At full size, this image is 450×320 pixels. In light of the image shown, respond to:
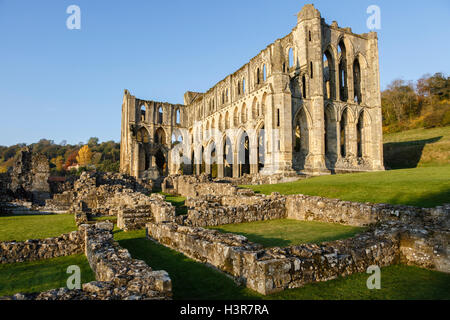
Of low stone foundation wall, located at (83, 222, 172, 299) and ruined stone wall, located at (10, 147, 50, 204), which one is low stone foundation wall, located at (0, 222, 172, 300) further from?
ruined stone wall, located at (10, 147, 50, 204)

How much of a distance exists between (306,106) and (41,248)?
25054mm

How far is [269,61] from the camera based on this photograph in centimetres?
3123

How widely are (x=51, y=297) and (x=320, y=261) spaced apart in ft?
12.4

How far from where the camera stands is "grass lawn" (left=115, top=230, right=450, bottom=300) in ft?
13.3

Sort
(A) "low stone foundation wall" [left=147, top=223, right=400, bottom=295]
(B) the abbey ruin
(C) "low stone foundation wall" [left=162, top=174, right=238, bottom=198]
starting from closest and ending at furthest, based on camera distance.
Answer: (A) "low stone foundation wall" [left=147, top=223, right=400, bottom=295]
(C) "low stone foundation wall" [left=162, top=174, right=238, bottom=198]
(B) the abbey ruin

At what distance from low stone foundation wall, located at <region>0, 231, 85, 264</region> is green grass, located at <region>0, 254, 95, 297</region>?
195 millimetres

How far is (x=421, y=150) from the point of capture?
33.5 m

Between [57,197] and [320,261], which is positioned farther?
[57,197]

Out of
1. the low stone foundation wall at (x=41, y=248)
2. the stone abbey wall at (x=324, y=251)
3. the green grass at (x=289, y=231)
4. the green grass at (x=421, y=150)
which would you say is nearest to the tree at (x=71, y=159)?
the green grass at (x=421, y=150)

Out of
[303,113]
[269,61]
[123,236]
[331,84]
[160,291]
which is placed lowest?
[123,236]

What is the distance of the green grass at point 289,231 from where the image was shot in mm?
7211

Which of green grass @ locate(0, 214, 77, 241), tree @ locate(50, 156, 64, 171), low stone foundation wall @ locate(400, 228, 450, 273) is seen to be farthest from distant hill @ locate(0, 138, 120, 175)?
low stone foundation wall @ locate(400, 228, 450, 273)

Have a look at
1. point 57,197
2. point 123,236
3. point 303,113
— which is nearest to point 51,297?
point 123,236
